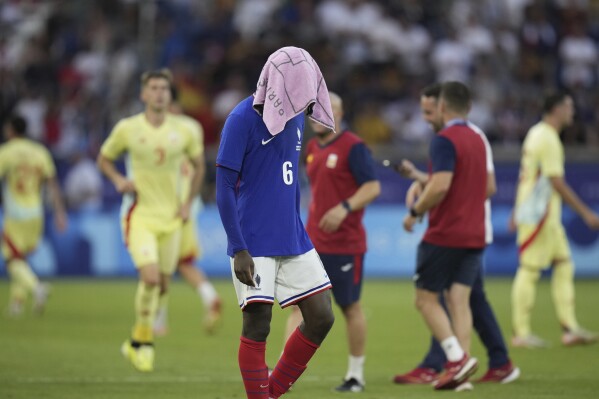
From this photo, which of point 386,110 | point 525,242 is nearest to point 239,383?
point 525,242

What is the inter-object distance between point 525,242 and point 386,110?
35.1 ft

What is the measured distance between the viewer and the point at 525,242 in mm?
13203

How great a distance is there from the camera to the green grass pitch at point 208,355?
959cm

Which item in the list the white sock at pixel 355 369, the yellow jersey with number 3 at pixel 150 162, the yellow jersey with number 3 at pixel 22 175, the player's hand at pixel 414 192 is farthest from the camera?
the yellow jersey with number 3 at pixel 22 175

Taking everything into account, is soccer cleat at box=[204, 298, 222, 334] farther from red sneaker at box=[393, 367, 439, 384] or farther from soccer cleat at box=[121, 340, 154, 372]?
red sneaker at box=[393, 367, 439, 384]

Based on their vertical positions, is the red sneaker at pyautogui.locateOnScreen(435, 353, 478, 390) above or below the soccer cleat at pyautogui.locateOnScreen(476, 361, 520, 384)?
above

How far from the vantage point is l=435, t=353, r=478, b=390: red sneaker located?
30.9 feet

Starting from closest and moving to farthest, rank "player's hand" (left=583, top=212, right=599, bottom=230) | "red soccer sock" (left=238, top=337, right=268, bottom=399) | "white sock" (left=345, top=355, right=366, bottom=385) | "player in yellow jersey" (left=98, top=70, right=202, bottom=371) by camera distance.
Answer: "red soccer sock" (left=238, top=337, right=268, bottom=399), "white sock" (left=345, top=355, right=366, bottom=385), "player in yellow jersey" (left=98, top=70, right=202, bottom=371), "player's hand" (left=583, top=212, right=599, bottom=230)

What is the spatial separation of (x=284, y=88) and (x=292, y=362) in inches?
73.8

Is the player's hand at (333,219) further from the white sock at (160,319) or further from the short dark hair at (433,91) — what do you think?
the white sock at (160,319)

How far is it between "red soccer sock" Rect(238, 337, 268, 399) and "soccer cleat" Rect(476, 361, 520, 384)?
3.30 meters

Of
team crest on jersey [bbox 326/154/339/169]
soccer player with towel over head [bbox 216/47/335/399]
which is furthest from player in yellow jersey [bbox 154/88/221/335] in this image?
soccer player with towel over head [bbox 216/47/335/399]

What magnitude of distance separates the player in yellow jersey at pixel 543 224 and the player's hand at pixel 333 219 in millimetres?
3723

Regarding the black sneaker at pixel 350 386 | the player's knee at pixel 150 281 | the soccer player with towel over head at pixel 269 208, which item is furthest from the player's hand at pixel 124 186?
the soccer player with towel over head at pixel 269 208
